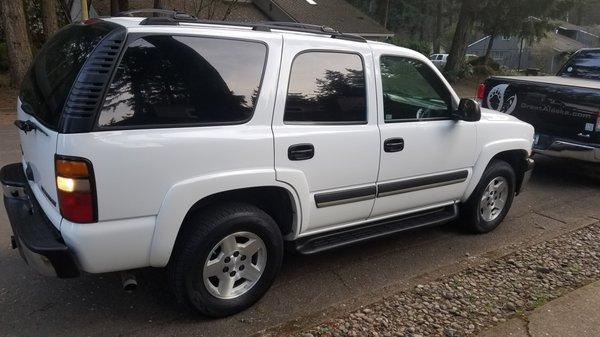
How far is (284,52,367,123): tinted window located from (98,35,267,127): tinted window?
305 mm

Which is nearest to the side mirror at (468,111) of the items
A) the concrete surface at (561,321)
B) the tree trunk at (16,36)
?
the concrete surface at (561,321)

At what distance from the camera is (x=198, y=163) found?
2.98m

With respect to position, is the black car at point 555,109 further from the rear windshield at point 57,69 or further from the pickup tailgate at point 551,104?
the rear windshield at point 57,69

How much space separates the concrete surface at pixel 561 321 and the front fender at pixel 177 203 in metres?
1.85

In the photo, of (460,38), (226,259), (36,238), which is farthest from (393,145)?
(460,38)

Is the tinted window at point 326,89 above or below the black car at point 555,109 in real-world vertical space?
above

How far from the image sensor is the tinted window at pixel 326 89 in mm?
3463

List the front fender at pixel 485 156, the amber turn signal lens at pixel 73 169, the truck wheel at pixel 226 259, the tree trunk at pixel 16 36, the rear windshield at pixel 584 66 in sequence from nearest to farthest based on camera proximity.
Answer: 1. the amber turn signal lens at pixel 73 169
2. the truck wheel at pixel 226 259
3. the front fender at pixel 485 156
4. the rear windshield at pixel 584 66
5. the tree trunk at pixel 16 36

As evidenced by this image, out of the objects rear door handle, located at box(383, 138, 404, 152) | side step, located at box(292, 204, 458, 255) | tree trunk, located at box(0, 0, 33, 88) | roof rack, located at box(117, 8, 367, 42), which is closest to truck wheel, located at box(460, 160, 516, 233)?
side step, located at box(292, 204, 458, 255)

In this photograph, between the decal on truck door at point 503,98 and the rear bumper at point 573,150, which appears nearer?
the rear bumper at point 573,150

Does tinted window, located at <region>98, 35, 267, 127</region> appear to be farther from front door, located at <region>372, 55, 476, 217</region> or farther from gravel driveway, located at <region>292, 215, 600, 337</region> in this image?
gravel driveway, located at <region>292, 215, 600, 337</region>

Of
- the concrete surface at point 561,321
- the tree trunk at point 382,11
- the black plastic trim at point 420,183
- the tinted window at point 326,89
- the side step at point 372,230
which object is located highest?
the tree trunk at point 382,11

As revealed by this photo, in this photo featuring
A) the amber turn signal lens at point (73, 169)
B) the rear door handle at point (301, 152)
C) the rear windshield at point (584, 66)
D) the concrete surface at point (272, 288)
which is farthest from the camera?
the rear windshield at point (584, 66)

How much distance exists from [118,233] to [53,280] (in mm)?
1301
